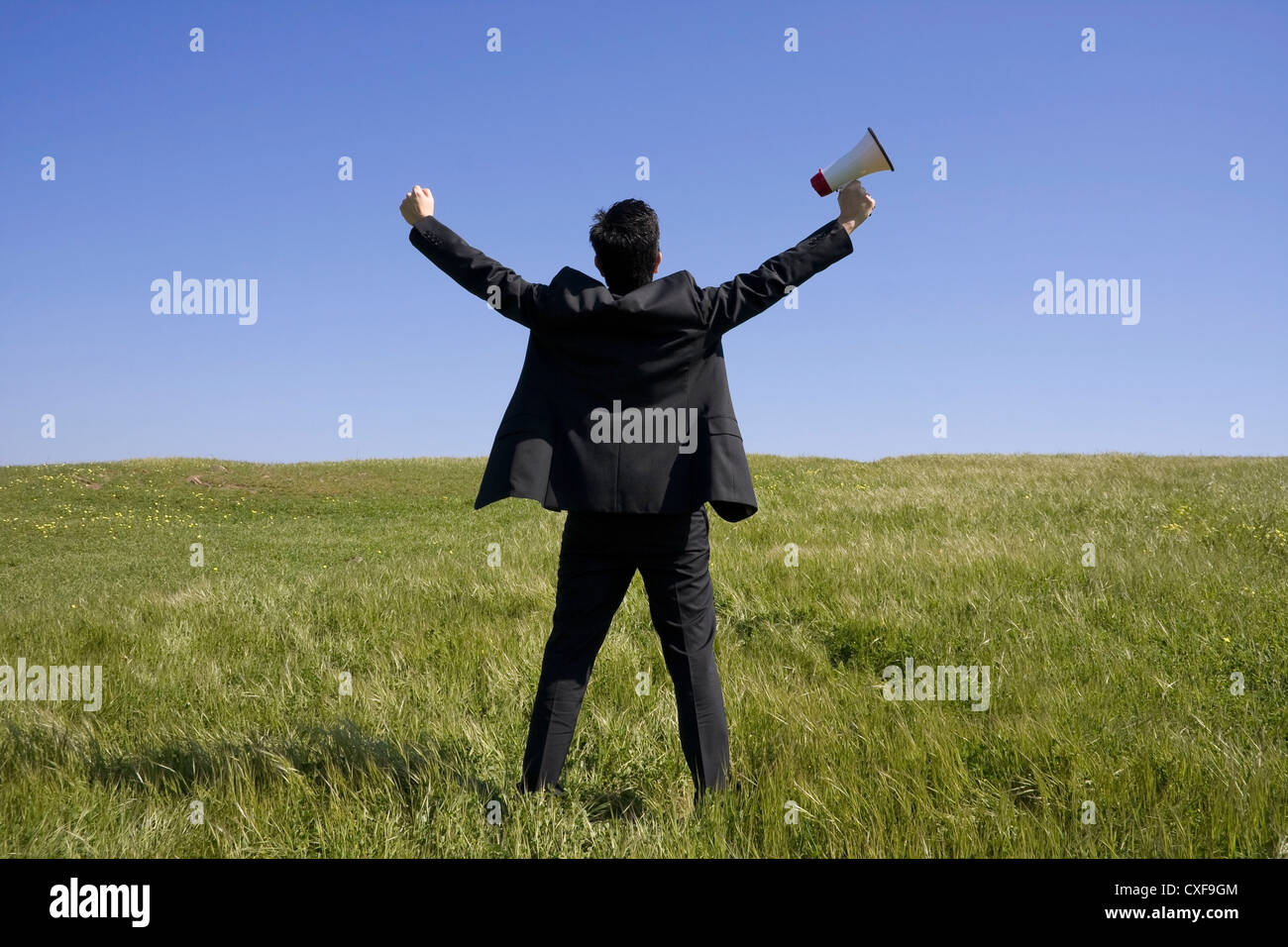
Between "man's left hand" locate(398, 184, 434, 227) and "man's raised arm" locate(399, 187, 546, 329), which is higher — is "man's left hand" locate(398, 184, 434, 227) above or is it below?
above

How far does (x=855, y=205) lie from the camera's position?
354cm

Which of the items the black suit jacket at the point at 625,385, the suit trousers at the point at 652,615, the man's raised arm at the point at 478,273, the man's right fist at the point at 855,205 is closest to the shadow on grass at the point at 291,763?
the suit trousers at the point at 652,615

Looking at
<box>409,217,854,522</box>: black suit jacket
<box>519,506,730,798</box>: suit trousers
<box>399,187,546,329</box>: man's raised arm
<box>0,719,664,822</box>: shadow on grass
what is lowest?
<box>0,719,664,822</box>: shadow on grass

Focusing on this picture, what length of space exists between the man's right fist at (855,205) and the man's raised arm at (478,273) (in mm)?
1408

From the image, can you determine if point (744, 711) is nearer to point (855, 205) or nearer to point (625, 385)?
point (625, 385)

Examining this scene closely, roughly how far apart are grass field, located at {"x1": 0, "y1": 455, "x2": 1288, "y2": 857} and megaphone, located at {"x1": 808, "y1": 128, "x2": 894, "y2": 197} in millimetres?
2780

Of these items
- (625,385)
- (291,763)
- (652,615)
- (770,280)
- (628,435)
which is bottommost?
(291,763)

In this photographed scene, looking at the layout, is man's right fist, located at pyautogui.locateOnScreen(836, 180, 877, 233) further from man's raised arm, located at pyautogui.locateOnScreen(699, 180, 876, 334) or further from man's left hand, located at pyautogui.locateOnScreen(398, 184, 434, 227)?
man's left hand, located at pyautogui.locateOnScreen(398, 184, 434, 227)

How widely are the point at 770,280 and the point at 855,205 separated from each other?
597 millimetres

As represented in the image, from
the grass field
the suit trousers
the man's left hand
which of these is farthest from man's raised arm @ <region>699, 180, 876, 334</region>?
the grass field

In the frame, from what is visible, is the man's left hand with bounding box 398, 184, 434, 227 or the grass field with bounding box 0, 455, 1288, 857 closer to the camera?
the grass field with bounding box 0, 455, 1288, 857

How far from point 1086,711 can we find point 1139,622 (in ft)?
6.80

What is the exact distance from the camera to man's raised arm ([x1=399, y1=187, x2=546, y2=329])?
3.38m

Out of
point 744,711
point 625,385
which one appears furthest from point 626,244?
point 744,711
